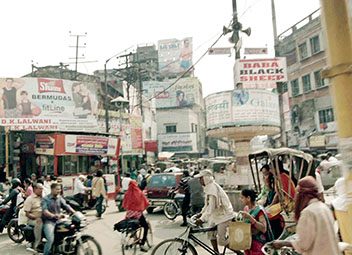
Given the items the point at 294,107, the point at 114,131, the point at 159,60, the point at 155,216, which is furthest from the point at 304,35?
the point at 159,60

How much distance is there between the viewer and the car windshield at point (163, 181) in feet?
49.4

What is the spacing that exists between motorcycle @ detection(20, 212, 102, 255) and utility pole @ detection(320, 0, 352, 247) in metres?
5.49

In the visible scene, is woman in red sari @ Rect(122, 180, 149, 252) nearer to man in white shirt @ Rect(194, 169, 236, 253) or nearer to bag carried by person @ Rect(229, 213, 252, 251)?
man in white shirt @ Rect(194, 169, 236, 253)

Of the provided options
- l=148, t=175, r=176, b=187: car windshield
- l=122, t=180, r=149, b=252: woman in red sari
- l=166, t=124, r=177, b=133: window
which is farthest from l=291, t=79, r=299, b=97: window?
l=122, t=180, r=149, b=252: woman in red sari

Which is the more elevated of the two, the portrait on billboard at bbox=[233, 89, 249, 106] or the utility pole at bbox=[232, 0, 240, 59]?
the utility pole at bbox=[232, 0, 240, 59]

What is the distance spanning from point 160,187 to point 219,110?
3.68m

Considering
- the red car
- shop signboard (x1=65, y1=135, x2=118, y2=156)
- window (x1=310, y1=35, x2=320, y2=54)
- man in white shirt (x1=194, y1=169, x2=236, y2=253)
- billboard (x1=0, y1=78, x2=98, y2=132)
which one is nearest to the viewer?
man in white shirt (x1=194, y1=169, x2=236, y2=253)

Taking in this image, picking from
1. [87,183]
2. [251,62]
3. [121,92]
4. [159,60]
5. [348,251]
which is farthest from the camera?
[159,60]

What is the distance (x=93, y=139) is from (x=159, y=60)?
5069 cm

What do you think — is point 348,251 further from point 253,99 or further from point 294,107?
point 294,107

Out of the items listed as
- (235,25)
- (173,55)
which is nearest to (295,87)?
(235,25)

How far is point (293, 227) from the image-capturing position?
19.6 ft

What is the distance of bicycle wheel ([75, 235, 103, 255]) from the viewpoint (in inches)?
272

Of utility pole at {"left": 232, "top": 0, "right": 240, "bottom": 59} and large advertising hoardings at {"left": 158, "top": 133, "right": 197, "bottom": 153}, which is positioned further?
large advertising hoardings at {"left": 158, "top": 133, "right": 197, "bottom": 153}
